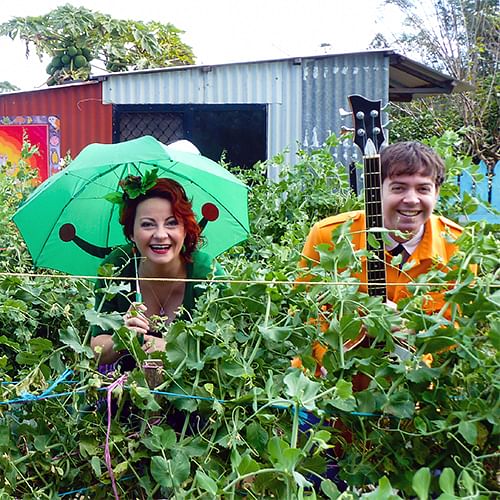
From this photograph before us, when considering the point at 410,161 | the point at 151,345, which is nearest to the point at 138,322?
the point at 151,345

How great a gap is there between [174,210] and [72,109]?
25.1ft

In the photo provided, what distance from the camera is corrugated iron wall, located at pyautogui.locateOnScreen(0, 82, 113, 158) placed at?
9805mm

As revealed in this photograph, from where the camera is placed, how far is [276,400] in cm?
167

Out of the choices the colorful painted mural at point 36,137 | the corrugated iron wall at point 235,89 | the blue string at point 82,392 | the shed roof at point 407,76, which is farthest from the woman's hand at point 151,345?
the colorful painted mural at point 36,137

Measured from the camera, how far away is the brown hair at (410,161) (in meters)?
2.70

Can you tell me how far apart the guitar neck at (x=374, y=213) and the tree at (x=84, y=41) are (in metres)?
11.8

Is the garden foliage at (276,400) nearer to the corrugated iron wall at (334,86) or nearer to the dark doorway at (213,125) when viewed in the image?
the corrugated iron wall at (334,86)

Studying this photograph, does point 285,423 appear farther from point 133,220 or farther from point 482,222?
point 133,220

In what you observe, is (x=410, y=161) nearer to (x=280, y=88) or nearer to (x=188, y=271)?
(x=188, y=271)

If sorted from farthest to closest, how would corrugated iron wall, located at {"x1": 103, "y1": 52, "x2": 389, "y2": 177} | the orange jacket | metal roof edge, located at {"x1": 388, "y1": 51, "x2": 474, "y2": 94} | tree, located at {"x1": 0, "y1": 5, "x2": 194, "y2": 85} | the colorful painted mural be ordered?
tree, located at {"x1": 0, "y1": 5, "x2": 194, "y2": 85}
the colorful painted mural
corrugated iron wall, located at {"x1": 103, "y1": 52, "x2": 389, "y2": 177}
metal roof edge, located at {"x1": 388, "y1": 51, "x2": 474, "y2": 94}
the orange jacket

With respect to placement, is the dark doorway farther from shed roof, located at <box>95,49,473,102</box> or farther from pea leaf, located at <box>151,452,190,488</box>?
pea leaf, located at <box>151,452,190,488</box>

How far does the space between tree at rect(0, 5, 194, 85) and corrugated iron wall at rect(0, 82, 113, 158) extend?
3.46 metres

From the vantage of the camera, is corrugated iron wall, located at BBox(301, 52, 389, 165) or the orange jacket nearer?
the orange jacket

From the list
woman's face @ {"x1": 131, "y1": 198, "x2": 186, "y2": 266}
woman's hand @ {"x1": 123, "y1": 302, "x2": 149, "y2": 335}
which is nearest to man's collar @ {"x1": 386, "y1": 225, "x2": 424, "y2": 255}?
woman's face @ {"x1": 131, "y1": 198, "x2": 186, "y2": 266}
